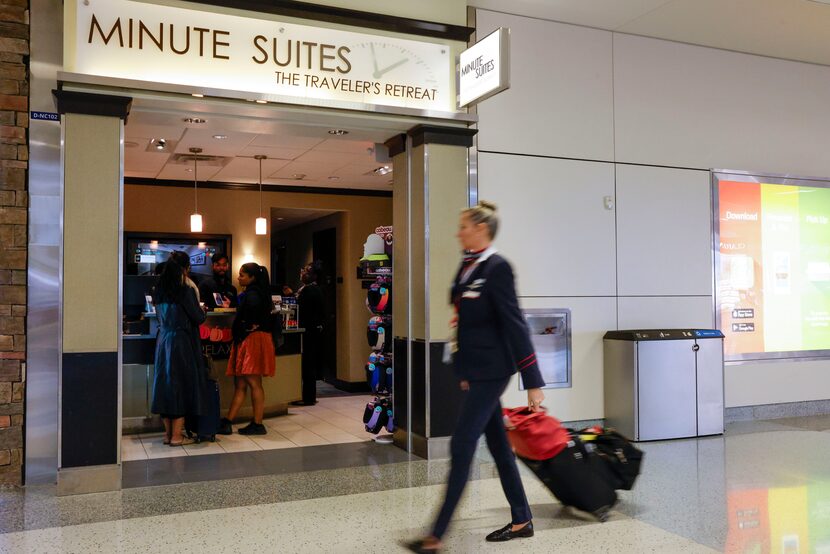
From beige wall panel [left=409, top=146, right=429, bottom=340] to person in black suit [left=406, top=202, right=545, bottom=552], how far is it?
1952mm

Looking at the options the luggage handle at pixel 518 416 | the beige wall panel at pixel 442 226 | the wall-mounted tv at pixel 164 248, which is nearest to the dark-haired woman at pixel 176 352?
the beige wall panel at pixel 442 226

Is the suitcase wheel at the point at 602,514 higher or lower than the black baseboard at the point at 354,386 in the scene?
higher

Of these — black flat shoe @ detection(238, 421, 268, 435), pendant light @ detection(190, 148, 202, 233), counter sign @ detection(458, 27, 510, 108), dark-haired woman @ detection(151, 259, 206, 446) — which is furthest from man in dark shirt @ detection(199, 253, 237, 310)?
counter sign @ detection(458, 27, 510, 108)

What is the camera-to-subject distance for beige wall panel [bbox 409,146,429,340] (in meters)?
5.36

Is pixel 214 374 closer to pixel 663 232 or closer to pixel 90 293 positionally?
pixel 90 293

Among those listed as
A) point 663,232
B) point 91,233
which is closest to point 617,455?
point 663,232

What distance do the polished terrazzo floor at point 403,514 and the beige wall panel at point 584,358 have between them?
3.07 feet

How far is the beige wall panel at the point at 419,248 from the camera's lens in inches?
211

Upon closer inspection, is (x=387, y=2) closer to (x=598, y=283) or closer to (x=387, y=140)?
(x=387, y=140)

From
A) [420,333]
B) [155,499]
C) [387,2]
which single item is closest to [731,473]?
[420,333]

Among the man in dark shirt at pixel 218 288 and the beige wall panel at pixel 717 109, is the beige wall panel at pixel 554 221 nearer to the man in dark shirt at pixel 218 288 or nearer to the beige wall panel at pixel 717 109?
the beige wall panel at pixel 717 109

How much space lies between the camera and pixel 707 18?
235 inches

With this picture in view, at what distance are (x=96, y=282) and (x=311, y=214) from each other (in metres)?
7.55

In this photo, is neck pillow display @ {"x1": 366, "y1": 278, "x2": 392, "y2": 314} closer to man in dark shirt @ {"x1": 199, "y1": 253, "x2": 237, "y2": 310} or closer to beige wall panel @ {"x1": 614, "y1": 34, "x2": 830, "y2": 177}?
beige wall panel @ {"x1": 614, "y1": 34, "x2": 830, "y2": 177}
